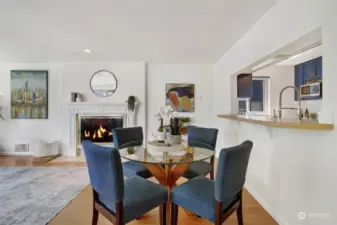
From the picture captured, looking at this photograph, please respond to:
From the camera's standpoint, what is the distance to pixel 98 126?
4762 millimetres

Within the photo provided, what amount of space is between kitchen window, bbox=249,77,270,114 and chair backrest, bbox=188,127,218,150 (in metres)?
3.28

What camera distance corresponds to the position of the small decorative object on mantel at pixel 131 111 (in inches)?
177

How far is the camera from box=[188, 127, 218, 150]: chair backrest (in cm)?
268

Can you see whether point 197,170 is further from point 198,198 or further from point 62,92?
point 62,92

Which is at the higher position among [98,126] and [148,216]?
[98,126]

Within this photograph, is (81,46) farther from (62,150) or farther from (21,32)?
(62,150)

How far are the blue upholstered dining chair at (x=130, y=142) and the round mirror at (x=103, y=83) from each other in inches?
85.4

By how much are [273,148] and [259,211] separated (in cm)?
79

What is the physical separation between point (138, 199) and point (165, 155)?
55 cm

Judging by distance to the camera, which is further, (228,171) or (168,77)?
(168,77)

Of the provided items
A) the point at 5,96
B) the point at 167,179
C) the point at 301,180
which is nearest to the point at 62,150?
the point at 5,96

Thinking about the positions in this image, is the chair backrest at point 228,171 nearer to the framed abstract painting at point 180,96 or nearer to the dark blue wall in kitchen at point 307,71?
A: the framed abstract painting at point 180,96

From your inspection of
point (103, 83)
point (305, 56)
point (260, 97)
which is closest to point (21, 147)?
point (103, 83)

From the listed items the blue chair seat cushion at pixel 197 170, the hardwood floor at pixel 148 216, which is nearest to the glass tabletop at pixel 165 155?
the blue chair seat cushion at pixel 197 170
